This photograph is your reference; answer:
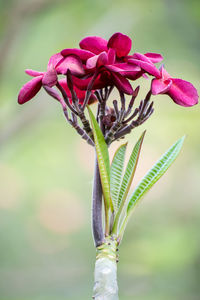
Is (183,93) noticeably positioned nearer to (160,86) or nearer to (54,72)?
(160,86)

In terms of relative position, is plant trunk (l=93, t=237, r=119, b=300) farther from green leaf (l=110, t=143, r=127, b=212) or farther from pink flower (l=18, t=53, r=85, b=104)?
pink flower (l=18, t=53, r=85, b=104)

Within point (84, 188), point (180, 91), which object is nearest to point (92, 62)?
point (180, 91)

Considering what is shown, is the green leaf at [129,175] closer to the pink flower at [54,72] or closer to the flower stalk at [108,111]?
the flower stalk at [108,111]

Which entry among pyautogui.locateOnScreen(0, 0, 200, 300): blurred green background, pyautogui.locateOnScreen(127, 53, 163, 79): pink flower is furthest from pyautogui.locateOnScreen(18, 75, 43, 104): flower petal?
pyautogui.locateOnScreen(0, 0, 200, 300): blurred green background

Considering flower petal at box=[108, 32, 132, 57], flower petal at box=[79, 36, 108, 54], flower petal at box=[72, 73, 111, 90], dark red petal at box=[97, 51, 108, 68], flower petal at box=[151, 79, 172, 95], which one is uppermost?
flower petal at box=[79, 36, 108, 54]

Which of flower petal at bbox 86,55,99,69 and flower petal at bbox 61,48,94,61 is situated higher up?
flower petal at bbox 61,48,94,61

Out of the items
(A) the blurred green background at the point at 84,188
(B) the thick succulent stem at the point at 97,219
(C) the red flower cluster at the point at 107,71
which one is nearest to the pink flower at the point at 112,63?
(C) the red flower cluster at the point at 107,71
